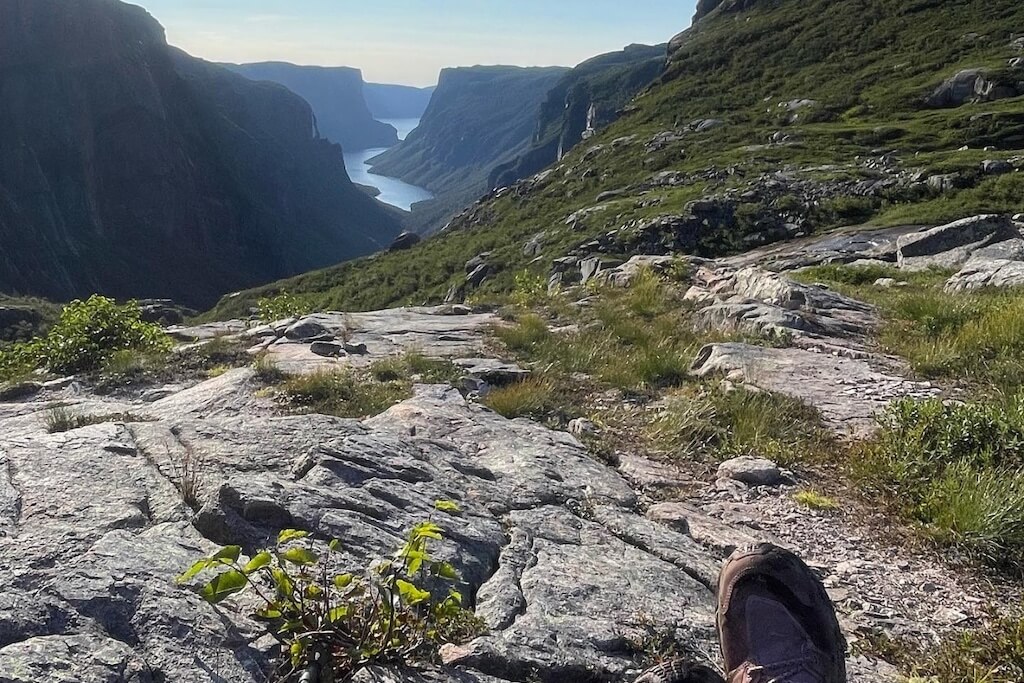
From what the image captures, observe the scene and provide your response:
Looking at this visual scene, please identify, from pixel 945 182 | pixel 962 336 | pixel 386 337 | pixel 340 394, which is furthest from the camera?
pixel 945 182

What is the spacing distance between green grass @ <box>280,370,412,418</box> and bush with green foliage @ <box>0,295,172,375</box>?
324 cm

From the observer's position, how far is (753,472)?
4.92m

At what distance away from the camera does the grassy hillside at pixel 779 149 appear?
3011 centimetres

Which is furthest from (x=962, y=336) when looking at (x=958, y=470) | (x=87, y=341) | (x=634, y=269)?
A: (x=87, y=341)

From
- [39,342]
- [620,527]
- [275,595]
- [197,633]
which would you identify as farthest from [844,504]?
[39,342]

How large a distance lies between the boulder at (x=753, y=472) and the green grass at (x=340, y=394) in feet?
9.28

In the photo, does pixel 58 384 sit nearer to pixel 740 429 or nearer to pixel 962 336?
pixel 740 429

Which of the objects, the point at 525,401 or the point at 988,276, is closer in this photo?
the point at 525,401

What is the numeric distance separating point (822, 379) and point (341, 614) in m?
5.44

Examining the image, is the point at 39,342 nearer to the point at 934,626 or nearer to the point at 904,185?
the point at 934,626

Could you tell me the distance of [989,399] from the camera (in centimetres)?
577

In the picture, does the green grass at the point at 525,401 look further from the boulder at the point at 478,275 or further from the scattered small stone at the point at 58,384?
the boulder at the point at 478,275

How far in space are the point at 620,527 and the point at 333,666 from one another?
206 centimetres

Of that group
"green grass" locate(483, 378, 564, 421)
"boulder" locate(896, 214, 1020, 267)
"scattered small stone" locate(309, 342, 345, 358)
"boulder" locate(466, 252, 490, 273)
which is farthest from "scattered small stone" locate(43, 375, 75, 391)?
"boulder" locate(466, 252, 490, 273)
